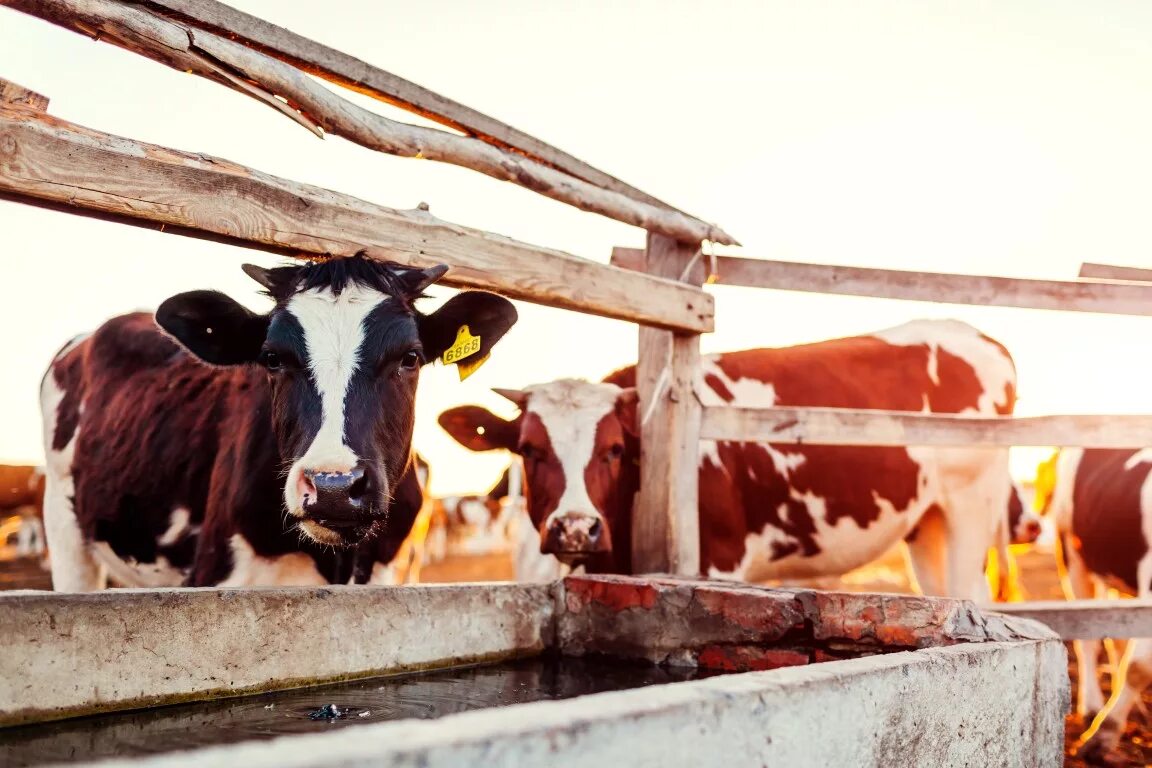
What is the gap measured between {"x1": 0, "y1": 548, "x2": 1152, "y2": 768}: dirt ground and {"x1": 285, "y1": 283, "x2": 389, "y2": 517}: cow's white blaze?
13.9 feet

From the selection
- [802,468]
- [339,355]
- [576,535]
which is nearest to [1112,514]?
[802,468]

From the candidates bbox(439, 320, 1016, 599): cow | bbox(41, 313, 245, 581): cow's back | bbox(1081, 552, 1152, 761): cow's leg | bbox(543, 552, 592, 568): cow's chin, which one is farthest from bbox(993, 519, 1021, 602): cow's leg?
bbox(41, 313, 245, 581): cow's back

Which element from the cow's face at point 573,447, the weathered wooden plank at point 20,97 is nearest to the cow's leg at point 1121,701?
the cow's face at point 573,447

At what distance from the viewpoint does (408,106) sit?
3.37 m

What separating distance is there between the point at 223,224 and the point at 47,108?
462 millimetres

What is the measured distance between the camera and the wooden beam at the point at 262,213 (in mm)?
2246

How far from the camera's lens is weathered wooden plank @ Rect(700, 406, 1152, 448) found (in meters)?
3.89

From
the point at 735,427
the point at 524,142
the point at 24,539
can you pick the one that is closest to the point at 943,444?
the point at 735,427

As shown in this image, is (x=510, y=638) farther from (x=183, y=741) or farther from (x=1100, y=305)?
(x=1100, y=305)

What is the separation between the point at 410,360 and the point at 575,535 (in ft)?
4.95

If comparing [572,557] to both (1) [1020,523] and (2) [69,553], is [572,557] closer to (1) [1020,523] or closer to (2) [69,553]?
(2) [69,553]

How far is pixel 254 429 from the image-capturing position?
387cm

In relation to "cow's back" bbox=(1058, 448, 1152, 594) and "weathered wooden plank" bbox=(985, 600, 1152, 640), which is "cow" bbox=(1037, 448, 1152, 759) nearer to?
"cow's back" bbox=(1058, 448, 1152, 594)

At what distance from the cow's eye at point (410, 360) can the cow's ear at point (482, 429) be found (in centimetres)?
208
